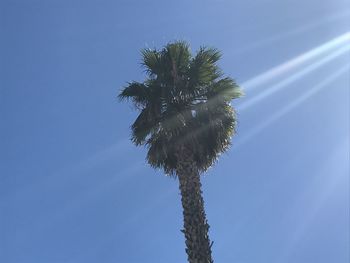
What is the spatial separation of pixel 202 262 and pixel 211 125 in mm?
4976

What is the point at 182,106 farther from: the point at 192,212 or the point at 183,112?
the point at 192,212

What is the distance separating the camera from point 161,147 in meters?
20.6

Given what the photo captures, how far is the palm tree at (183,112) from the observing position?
20.1 meters

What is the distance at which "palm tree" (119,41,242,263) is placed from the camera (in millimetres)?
20125

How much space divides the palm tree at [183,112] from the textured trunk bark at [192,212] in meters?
0.03

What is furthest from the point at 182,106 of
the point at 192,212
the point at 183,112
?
the point at 192,212

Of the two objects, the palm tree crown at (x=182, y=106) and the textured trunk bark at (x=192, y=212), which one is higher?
the palm tree crown at (x=182, y=106)

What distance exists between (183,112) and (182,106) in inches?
12.7

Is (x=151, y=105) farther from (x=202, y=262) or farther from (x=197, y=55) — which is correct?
(x=202, y=262)

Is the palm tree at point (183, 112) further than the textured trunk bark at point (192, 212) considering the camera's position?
Yes

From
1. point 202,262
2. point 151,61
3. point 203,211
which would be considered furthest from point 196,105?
point 202,262

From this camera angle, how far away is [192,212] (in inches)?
724

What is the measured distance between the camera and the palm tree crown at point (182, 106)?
66.8 feet

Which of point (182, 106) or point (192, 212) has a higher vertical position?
point (182, 106)
